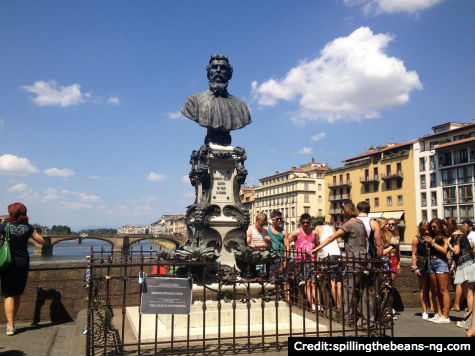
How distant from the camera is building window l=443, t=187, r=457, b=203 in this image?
44.2 metres

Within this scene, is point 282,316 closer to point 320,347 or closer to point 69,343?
point 320,347

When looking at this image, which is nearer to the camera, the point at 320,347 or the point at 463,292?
the point at 320,347

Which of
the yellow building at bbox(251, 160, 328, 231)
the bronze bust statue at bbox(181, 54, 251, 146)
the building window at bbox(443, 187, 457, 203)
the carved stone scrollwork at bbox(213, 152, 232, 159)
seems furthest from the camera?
the yellow building at bbox(251, 160, 328, 231)

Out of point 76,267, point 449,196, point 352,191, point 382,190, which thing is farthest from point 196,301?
point 352,191

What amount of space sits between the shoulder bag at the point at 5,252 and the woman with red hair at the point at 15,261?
0.05 meters

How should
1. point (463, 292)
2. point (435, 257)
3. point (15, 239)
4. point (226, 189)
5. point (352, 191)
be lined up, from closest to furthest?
1. point (15, 239)
2. point (435, 257)
3. point (463, 292)
4. point (226, 189)
5. point (352, 191)

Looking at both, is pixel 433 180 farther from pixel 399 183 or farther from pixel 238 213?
pixel 238 213

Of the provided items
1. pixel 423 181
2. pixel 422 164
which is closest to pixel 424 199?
pixel 423 181

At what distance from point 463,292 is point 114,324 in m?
6.83

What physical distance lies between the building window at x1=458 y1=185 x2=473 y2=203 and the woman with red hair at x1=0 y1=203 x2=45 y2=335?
150 ft

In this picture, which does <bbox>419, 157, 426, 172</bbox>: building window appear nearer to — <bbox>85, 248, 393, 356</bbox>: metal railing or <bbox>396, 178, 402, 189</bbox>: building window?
<bbox>396, 178, 402, 189</bbox>: building window

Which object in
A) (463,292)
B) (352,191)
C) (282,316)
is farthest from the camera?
(352,191)

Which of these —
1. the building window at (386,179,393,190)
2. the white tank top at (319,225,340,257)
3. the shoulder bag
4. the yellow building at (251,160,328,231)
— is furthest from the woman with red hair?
the yellow building at (251,160,328,231)

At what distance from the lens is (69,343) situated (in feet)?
19.5
